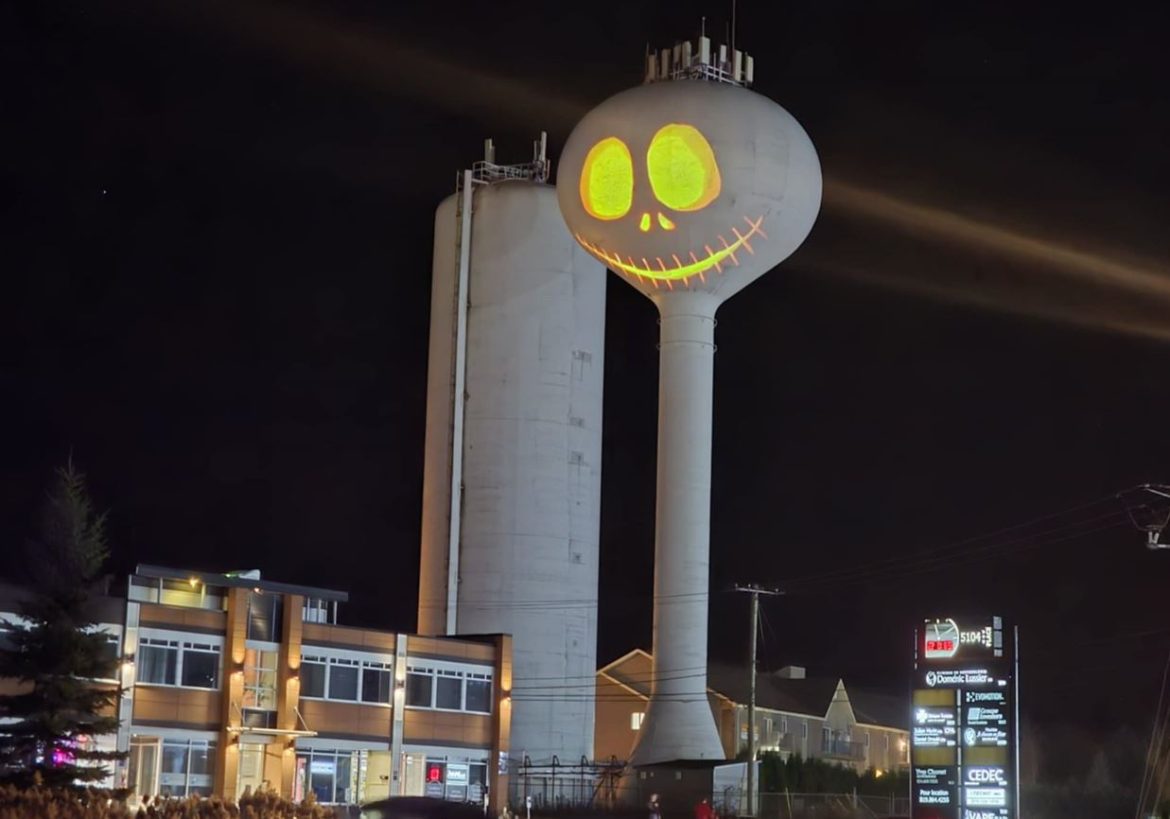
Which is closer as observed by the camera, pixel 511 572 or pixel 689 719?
pixel 689 719

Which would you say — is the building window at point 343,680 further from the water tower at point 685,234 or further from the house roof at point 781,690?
the house roof at point 781,690

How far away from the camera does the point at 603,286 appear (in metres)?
86.5

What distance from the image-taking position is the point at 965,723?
48.4m

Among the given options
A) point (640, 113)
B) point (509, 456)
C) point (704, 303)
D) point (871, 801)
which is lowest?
point (871, 801)

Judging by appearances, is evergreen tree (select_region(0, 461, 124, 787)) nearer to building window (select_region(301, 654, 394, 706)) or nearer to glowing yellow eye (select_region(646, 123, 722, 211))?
building window (select_region(301, 654, 394, 706))

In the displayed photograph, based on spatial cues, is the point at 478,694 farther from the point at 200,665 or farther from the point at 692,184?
the point at 692,184

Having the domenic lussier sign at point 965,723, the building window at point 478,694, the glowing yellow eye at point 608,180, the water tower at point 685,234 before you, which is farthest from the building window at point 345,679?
the domenic lussier sign at point 965,723

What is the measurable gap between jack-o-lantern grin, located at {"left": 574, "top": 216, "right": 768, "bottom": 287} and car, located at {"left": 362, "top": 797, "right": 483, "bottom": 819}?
146 ft

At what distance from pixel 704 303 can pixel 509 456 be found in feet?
38.6

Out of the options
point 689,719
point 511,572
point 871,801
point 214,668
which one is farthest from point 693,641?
point 214,668

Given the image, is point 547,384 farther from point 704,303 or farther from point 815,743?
point 815,743

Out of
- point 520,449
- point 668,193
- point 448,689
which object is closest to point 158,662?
point 448,689

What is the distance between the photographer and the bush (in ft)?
88.8

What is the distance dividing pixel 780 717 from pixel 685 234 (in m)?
37.7
